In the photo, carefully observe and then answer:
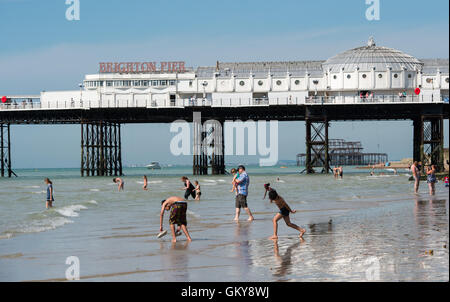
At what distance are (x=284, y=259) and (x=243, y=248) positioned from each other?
2.10 m

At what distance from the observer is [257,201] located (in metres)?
34.5

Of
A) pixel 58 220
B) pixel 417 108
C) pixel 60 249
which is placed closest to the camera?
pixel 60 249

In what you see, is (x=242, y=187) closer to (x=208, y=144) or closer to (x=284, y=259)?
(x=284, y=259)

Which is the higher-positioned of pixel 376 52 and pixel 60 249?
pixel 376 52

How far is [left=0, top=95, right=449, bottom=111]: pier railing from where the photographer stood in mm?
77500

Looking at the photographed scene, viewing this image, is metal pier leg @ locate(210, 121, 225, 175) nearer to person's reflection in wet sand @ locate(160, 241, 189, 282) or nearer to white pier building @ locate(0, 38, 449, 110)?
white pier building @ locate(0, 38, 449, 110)

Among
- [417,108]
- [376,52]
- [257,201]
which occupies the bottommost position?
[257,201]

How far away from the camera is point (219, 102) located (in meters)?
85.3

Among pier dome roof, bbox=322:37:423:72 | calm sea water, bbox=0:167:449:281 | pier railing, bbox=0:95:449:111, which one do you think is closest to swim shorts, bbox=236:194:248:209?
calm sea water, bbox=0:167:449:281

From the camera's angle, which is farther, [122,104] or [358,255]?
[122,104]

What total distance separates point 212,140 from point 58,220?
60323mm

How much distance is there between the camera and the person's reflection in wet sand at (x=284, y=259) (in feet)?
40.8
